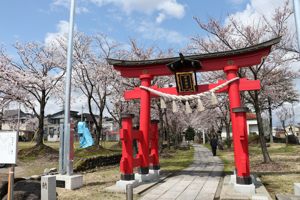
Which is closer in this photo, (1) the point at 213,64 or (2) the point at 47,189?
(2) the point at 47,189

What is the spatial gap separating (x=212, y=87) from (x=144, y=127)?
3.17 meters

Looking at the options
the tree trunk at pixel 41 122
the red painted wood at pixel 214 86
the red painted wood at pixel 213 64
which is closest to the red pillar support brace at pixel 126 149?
the red painted wood at pixel 214 86

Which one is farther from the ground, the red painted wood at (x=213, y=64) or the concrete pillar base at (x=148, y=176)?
the red painted wood at (x=213, y=64)

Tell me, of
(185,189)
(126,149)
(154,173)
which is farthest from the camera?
(154,173)

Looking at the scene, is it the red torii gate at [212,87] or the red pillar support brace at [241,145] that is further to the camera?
the red torii gate at [212,87]

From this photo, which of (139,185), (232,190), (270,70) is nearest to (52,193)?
(139,185)

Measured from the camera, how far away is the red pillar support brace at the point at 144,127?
442 inches

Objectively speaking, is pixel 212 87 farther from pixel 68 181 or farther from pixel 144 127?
pixel 68 181

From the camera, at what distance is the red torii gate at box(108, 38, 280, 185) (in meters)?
9.23

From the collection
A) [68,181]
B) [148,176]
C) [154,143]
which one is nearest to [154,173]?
[148,176]

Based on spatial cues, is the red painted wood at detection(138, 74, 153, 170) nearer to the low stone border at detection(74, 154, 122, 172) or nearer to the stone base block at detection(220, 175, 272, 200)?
the stone base block at detection(220, 175, 272, 200)

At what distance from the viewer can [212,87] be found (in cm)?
1067

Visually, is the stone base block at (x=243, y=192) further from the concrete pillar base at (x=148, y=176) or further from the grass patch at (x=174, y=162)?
the grass patch at (x=174, y=162)

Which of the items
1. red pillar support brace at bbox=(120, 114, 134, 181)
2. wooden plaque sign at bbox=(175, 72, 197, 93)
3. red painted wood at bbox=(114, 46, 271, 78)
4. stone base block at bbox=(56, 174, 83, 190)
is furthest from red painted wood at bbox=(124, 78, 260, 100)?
stone base block at bbox=(56, 174, 83, 190)
